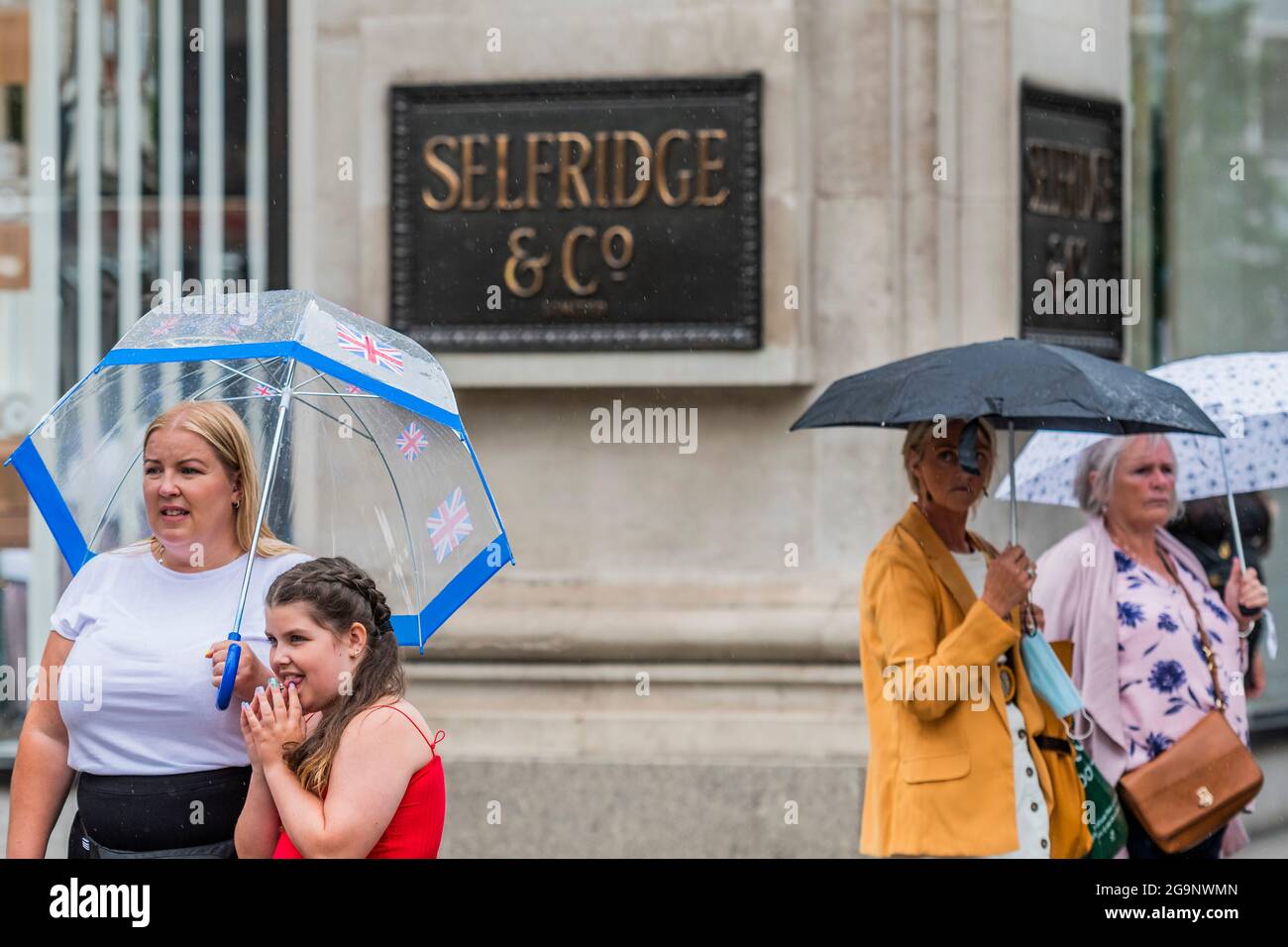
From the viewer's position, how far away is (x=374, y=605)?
154 inches

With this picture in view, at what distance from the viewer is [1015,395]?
4.73 m

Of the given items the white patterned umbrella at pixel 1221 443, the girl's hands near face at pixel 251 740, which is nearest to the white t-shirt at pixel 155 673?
the girl's hands near face at pixel 251 740

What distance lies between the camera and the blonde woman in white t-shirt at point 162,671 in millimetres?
4012

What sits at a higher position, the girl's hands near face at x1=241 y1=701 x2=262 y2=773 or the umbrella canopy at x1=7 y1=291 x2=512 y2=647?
the umbrella canopy at x1=7 y1=291 x2=512 y2=647

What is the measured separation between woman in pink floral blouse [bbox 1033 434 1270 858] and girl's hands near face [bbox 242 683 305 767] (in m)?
2.73

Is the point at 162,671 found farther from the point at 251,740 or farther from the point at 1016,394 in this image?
the point at 1016,394

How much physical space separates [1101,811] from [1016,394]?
1.40m

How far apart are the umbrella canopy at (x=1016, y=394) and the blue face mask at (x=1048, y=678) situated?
0.61 meters

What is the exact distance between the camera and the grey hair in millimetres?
5758

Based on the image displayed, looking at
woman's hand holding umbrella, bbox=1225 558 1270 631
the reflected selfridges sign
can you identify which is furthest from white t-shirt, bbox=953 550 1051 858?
the reflected selfridges sign

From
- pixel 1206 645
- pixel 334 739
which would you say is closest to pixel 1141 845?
pixel 1206 645

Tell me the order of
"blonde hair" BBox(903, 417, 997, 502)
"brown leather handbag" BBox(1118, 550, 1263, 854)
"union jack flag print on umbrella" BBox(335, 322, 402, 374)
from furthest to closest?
"brown leather handbag" BBox(1118, 550, 1263, 854), "blonde hair" BBox(903, 417, 997, 502), "union jack flag print on umbrella" BBox(335, 322, 402, 374)

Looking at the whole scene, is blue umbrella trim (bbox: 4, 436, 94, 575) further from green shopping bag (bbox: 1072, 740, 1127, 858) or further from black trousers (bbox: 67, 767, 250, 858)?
green shopping bag (bbox: 1072, 740, 1127, 858)

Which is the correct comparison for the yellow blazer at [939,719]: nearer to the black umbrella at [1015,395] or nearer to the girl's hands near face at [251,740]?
the black umbrella at [1015,395]
